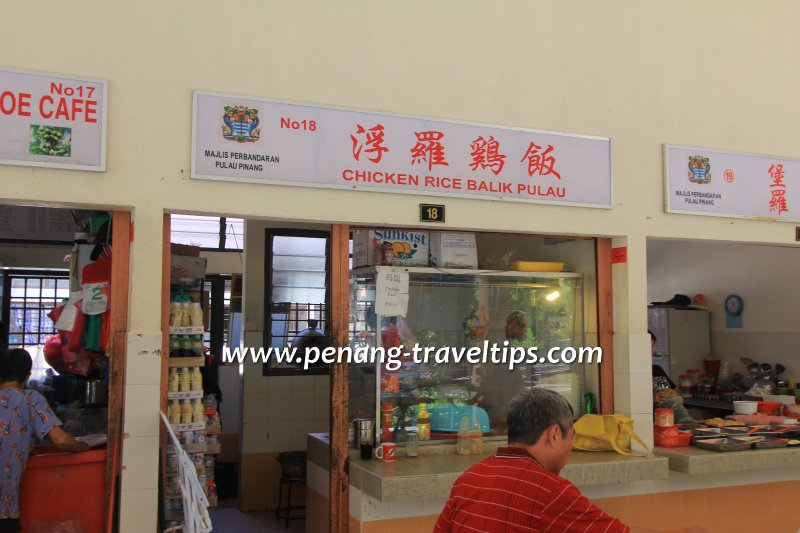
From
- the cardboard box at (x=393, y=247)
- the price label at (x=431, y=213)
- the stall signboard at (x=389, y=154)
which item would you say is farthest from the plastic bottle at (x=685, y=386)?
the price label at (x=431, y=213)

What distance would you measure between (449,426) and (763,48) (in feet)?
11.9

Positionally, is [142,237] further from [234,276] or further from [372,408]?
[234,276]

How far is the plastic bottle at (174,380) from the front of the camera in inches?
162

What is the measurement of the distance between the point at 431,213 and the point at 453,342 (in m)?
1.08

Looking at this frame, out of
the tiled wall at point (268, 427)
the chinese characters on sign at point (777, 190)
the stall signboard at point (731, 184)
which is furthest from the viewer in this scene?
the tiled wall at point (268, 427)

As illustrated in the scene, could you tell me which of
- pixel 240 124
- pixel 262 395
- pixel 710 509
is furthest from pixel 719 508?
pixel 240 124

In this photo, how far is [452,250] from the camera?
495 cm

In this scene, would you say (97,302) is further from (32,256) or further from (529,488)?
(32,256)

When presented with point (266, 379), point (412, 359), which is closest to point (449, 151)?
point (412, 359)

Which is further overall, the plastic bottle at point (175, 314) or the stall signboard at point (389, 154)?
the plastic bottle at point (175, 314)

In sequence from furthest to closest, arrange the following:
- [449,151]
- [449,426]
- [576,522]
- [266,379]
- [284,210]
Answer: [266,379] → [449,426] → [449,151] → [284,210] → [576,522]

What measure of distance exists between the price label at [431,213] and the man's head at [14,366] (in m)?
Answer: 2.24

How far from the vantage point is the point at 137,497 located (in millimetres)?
3701

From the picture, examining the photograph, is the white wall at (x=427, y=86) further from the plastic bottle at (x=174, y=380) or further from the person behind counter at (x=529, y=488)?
the person behind counter at (x=529, y=488)
